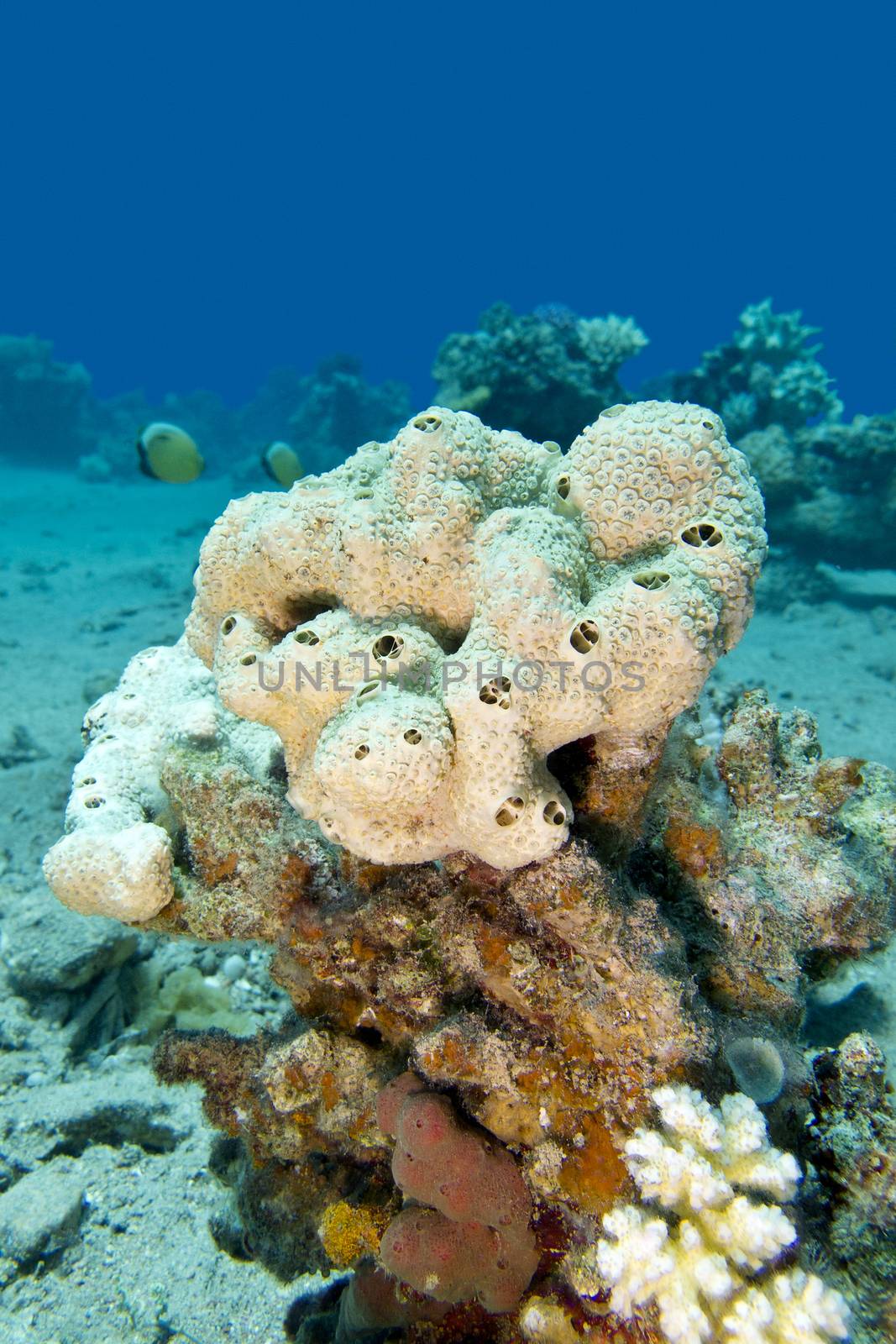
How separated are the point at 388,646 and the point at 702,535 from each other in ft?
3.22

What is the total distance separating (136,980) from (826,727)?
6.80m

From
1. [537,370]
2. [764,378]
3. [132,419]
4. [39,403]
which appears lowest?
[537,370]

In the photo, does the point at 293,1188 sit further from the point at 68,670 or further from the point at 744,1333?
the point at 68,670

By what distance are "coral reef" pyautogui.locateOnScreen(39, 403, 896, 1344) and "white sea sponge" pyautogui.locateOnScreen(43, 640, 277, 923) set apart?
2 centimetres

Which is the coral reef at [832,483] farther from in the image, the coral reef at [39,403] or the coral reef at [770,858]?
the coral reef at [39,403]

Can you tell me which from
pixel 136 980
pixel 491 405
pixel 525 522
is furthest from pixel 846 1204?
pixel 491 405

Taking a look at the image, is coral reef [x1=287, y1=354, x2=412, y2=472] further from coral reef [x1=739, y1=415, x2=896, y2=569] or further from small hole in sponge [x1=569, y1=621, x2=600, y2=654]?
small hole in sponge [x1=569, y1=621, x2=600, y2=654]

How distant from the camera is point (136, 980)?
4.41 metres

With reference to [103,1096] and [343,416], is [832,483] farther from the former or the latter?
[343,416]

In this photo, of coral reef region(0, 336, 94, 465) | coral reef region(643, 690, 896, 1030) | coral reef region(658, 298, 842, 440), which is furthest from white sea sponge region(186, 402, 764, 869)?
coral reef region(0, 336, 94, 465)

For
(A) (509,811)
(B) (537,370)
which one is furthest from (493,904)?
(B) (537,370)

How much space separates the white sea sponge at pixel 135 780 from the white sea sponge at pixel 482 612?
2.00ft

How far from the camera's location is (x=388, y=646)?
86.7 inches

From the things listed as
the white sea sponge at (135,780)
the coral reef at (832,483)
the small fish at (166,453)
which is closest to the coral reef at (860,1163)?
the white sea sponge at (135,780)
